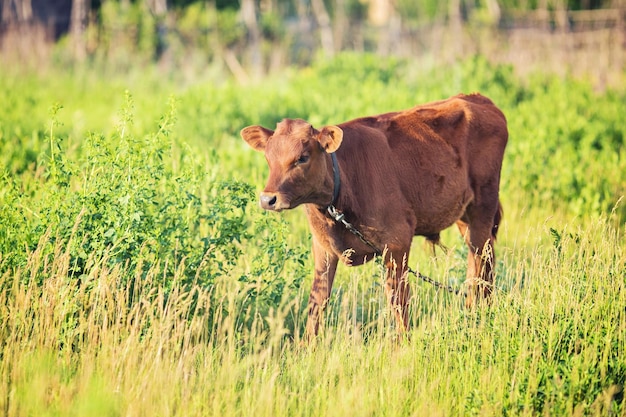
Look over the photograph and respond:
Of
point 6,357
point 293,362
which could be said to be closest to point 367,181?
point 293,362

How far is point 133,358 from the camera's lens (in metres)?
4.93

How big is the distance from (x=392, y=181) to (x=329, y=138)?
84cm

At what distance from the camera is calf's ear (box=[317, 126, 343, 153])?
565cm

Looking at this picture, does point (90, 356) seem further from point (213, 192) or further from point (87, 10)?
point (87, 10)

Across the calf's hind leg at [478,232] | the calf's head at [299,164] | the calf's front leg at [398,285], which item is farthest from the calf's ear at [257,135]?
the calf's hind leg at [478,232]

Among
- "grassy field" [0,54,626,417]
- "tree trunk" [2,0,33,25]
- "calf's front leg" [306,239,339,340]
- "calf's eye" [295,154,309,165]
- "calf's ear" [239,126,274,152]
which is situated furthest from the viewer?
"tree trunk" [2,0,33,25]

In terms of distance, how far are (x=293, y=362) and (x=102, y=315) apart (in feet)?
4.45

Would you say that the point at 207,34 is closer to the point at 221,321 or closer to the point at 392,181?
the point at 392,181

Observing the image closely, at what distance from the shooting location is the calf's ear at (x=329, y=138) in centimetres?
565

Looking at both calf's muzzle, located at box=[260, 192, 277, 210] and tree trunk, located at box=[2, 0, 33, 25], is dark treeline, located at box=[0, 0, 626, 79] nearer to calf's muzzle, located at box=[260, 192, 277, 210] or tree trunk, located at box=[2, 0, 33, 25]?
tree trunk, located at box=[2, 0, 33, 25]

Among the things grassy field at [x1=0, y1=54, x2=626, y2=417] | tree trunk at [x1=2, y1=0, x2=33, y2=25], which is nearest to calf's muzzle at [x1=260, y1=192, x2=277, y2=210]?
grassy field at [x1=0, y1=54, x2=626, y2=417]

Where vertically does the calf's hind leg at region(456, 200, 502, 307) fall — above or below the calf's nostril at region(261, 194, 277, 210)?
below

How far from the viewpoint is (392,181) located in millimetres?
6289

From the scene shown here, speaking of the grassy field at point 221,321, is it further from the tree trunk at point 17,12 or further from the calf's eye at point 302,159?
the tree trunk at point 17,12
